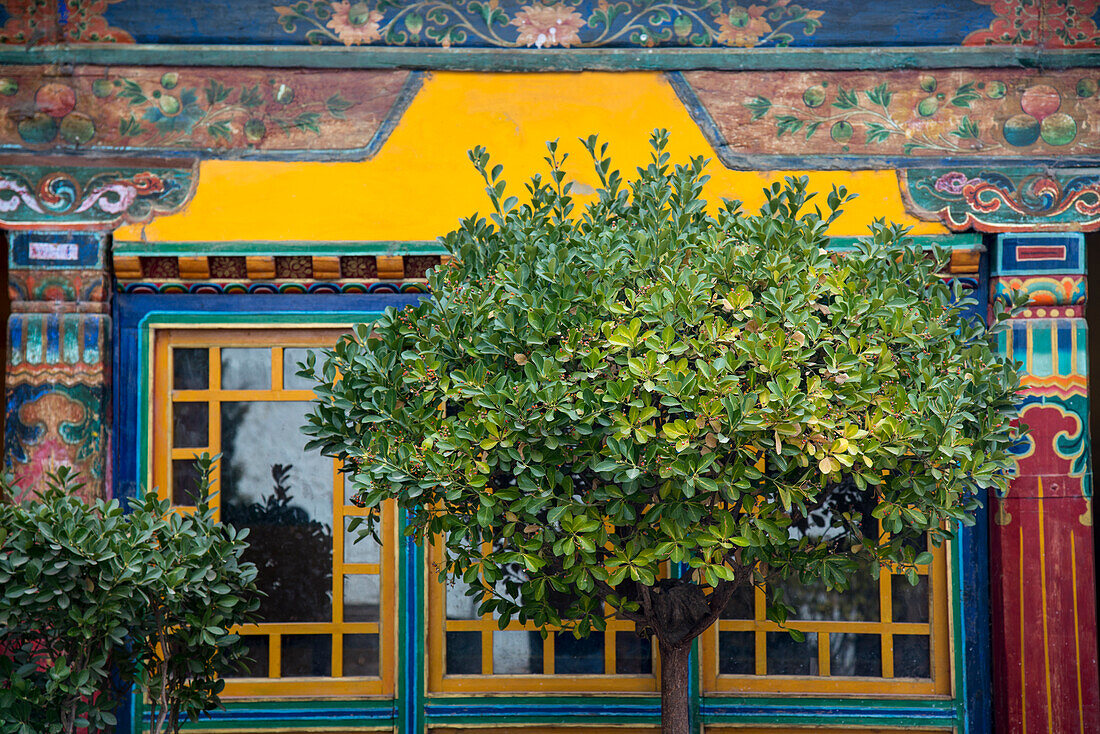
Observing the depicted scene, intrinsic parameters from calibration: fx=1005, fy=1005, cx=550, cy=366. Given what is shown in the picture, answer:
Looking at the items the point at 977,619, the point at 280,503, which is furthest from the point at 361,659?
the point at 977,619

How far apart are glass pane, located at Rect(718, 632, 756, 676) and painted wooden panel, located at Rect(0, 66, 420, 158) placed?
3036 millimetres

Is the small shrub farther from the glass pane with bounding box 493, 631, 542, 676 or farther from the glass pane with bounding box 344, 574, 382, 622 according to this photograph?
the glass pane with bounding box 493, 631, 542, 676

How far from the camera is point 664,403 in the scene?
3096 mm

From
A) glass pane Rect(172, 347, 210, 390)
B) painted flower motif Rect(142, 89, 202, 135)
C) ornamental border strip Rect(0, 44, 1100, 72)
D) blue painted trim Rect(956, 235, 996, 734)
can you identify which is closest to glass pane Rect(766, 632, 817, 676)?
blue painted trim Rect(956, 235, 996, 734)

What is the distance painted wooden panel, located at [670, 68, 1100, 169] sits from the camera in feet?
16.5

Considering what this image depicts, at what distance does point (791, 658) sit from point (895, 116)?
9.09 feet

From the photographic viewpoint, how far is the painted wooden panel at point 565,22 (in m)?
5.09

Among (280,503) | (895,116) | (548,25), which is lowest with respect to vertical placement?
(280,503)

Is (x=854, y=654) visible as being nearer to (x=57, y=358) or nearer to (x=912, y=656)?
(x=912, y=656)

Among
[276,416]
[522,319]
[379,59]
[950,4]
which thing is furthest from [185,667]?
[950,4]

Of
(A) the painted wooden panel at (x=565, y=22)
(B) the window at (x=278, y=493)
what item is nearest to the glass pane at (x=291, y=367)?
(B) the window at (x=278, y=493)

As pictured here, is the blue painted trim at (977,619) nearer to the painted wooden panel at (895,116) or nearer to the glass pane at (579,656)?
the painted wooden panel at (895,116)

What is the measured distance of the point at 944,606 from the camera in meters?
4.98

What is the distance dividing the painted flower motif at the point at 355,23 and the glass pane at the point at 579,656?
10.4 ft
